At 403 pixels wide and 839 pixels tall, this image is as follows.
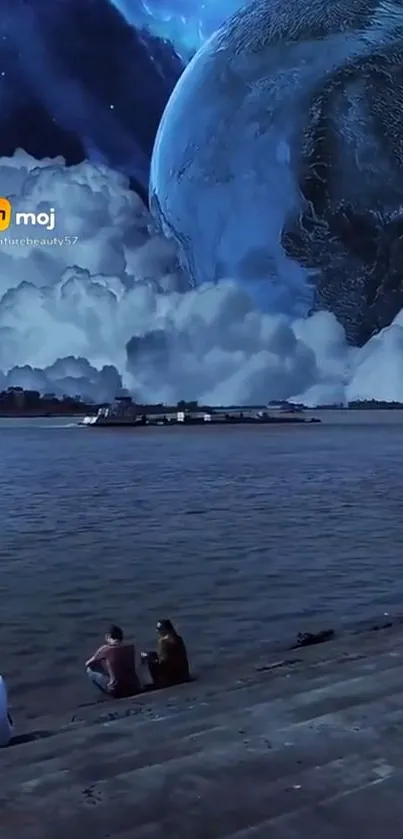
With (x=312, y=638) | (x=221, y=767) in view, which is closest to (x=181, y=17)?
(x=312, y=638)

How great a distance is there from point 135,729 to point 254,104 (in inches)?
644

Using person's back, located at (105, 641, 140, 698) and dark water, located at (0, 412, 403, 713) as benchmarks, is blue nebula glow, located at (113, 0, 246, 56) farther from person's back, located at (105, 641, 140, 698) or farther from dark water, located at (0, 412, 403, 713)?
person's back, located at (105, 641, 140, 698)

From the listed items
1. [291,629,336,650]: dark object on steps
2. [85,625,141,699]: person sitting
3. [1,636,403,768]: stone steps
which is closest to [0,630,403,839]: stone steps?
[1,636,403,768]: stone steps

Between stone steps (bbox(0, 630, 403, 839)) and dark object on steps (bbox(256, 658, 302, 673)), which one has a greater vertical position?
stone steps (bbox(0, 630, 403, 839))

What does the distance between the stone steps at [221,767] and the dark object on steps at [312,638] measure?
1686mm

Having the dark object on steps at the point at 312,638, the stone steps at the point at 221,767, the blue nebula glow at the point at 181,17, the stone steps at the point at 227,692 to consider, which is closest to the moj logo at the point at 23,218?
the blue nebula glow at the point at 181,17

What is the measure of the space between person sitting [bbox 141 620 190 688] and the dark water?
310 mm

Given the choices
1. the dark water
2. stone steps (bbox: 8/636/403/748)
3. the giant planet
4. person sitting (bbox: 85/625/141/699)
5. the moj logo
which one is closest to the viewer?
stone steps (bbox: 8/636/403/748)

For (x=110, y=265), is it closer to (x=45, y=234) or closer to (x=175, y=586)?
(x=45, y=234)

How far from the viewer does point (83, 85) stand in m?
16.7

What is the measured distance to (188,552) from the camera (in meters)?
8.56

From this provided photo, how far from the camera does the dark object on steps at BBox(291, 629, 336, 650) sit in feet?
16.9

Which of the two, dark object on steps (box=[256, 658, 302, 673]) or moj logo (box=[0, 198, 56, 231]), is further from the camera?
moj logo (box=[0, 198, 56, 231])

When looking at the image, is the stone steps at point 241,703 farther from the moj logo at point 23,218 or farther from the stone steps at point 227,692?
the moj logo at point 23,218
